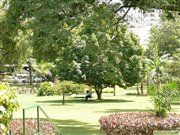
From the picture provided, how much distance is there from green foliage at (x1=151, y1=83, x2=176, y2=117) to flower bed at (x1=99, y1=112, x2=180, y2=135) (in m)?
0.26

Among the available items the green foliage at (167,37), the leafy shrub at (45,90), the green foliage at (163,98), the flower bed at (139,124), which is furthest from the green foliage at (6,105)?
the green foliage at (167,37)

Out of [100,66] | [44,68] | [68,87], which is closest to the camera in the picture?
[68,87]

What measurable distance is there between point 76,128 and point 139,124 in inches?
225

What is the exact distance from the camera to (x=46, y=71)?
208 ft

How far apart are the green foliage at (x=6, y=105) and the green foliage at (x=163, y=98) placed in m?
7.70

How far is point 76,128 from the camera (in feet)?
64.4

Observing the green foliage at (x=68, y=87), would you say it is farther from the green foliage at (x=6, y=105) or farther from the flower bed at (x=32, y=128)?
the green foliage at (x=6, y=105)

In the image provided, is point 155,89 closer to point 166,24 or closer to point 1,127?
point 1,127

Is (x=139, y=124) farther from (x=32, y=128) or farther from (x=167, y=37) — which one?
(x=167, y=37)

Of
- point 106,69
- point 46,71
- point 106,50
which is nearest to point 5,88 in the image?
point 106,50

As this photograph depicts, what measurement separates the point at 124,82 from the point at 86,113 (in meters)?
13.0

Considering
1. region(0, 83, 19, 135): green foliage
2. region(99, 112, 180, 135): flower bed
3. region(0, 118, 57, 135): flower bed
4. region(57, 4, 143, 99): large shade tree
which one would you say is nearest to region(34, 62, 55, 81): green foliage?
region(57, 4, 143, 99): large shade tree

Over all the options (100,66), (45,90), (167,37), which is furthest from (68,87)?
(167,37)

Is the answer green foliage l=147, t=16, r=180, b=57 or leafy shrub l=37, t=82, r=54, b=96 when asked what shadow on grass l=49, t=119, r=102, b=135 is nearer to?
leafy shrub l=37, t=82, r=54, b=96
